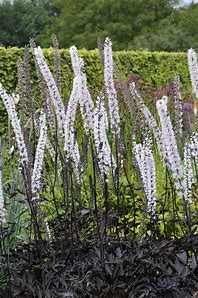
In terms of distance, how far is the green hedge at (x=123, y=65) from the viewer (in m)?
11.1

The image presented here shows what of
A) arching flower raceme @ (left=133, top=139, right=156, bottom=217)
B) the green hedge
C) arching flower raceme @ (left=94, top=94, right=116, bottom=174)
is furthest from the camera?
the green hedge

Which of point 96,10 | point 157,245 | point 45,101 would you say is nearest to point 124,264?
point 157,245

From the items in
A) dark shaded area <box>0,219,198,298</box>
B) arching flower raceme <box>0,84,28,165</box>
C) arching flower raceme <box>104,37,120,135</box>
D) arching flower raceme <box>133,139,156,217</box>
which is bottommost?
dark shaded area <box>0,219,198,298</box>

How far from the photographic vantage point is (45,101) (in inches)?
154

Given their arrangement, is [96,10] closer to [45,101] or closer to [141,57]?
[141,57]

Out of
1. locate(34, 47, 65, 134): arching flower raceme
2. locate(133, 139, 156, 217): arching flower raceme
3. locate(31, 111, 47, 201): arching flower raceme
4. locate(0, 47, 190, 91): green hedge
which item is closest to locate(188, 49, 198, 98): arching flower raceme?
locate(133, 139, 156, 217): arching flower raceme

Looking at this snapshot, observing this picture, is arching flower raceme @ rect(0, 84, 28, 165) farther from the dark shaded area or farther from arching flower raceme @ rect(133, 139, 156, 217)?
arching flower raceme @ rect(133, 139, 156, 217)

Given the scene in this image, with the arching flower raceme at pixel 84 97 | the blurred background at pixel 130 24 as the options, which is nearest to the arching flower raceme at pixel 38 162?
the arching flower raceme at pixel 84 97

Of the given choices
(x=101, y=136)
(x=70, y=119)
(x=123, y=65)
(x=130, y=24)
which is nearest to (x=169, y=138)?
(x=101, y=136)

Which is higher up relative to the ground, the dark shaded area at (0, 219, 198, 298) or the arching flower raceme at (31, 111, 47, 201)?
the arching flower raceme at (31, 111, 47, 201)

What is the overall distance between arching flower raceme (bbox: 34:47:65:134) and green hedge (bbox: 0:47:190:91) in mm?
6931

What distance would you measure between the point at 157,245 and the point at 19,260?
29.0 inches

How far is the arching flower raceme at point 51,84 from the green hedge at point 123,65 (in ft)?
22.7

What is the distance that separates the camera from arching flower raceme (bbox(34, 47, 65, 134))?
352 centimetres
